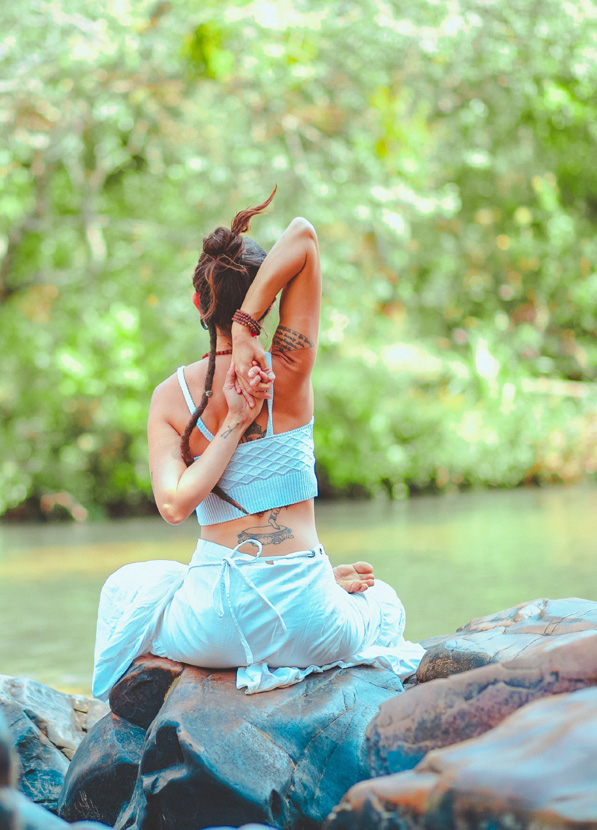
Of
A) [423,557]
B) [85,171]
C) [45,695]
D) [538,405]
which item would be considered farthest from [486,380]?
[45,695]

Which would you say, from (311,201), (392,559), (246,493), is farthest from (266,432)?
(311,201)

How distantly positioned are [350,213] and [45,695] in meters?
9.23

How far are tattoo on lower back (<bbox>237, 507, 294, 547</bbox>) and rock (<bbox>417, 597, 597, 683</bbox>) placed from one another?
1.93ft

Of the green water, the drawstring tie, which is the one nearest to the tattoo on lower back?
the drawstring tie

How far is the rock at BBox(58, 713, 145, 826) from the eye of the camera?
10.0ft

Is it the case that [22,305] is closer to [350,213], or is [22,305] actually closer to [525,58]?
[350,213]

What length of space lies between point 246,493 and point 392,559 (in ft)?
21.3

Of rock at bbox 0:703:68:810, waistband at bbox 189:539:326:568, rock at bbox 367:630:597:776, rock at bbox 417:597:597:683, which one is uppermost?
waistband at bbox 189:539:326:568

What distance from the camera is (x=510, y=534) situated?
10.9 m

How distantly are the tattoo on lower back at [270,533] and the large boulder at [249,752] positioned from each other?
413mm

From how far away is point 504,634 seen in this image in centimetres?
314

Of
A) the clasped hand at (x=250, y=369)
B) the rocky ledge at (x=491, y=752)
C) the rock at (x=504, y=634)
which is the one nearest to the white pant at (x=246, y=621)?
the rock at (x=504, y=634)

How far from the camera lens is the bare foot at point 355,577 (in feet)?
10.7

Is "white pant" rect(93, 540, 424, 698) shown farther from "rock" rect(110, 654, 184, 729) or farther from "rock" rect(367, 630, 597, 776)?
"rock" rect(367, 630, 597, 776)
